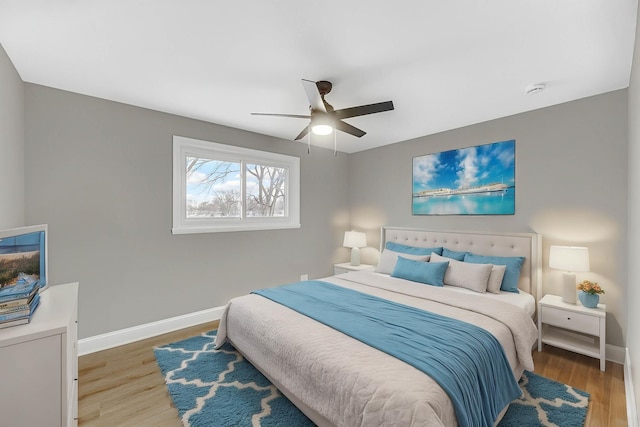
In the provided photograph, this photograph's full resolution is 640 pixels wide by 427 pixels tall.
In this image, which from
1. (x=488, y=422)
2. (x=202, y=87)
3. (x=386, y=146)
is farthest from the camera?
(x=386, y=146)

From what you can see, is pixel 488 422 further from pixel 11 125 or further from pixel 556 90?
pixel 11 125

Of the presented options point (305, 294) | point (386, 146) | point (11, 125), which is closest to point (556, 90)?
point (386, 146)

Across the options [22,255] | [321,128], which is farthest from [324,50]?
[22,255]

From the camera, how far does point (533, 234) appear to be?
117 inches

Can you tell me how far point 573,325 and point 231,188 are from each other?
389cm

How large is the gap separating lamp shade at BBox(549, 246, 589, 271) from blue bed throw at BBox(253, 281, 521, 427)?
135 centimetres

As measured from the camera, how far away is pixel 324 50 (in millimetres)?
1961

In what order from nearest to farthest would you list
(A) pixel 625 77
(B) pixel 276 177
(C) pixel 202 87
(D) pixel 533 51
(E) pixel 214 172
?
(D) pixel 533 51
(A) pixel 625 77
(C) pixel 202 87
(E) pixel 214 172
(B) pixel 276 177

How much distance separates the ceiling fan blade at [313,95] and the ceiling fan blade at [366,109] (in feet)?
0.54

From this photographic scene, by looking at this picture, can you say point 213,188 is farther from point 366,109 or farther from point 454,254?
point 454,254

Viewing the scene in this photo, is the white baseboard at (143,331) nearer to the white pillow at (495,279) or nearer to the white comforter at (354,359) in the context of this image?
the white comforter at (354,359)

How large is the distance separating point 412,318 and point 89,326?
2962 millimetres

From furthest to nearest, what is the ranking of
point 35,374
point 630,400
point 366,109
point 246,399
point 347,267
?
point 347,267, point 366,109, point 246,399, point 630,400, point 35,374

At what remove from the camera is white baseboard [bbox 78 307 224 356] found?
8.81 ft
